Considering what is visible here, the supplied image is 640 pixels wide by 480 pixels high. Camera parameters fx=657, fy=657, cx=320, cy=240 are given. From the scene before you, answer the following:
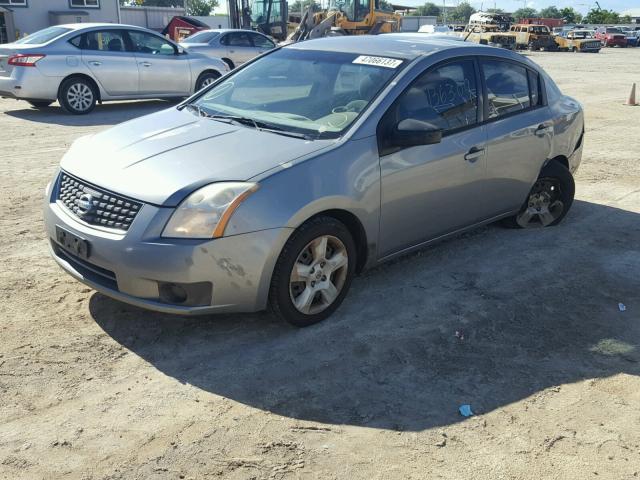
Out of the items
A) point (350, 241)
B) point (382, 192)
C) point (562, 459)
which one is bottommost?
point (562, 459)

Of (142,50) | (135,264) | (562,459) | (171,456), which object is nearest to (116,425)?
(171,456)

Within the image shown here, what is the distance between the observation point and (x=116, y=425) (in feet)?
10.5

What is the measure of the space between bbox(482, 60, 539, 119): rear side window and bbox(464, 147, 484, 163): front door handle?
1.17ft

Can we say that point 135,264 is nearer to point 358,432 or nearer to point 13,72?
point 358,432

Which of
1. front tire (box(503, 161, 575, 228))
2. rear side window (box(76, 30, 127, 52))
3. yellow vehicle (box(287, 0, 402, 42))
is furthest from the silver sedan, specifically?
yellow vehicle (box(287, 0, 402, 42))

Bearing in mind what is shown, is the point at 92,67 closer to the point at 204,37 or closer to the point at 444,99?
the point at 204,37

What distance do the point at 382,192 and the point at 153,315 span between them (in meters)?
1.68

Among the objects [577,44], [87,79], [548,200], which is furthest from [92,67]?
[577,44]

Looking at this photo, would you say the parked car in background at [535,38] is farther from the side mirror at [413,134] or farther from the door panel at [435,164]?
the side mirror at [413,134]

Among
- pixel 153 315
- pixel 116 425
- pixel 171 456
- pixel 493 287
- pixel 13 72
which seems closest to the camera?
pixel 171 456

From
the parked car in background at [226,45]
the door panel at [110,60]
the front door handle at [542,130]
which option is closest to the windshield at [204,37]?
the parked car in background at [226,45]

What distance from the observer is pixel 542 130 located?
5.77 meters

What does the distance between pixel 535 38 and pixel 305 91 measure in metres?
43.2

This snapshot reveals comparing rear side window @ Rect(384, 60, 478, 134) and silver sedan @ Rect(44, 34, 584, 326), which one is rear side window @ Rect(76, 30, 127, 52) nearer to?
silver sedan @ Rect(44, 34, 584, 326)
